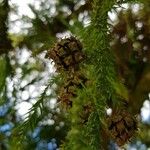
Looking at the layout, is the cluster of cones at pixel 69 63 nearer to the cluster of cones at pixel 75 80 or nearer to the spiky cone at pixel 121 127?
the cluster of cones at pixel 75 80

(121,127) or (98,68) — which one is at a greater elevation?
(98,68)

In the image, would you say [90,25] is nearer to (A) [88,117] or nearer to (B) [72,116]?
(A) [88,117]

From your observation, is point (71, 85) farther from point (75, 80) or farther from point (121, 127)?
point (121, 127)

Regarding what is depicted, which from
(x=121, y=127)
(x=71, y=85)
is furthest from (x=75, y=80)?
(x=121, y=127)

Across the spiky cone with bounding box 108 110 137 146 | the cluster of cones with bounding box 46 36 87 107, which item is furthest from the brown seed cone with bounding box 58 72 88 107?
the spiky cone with bounding box 108 110 137 146

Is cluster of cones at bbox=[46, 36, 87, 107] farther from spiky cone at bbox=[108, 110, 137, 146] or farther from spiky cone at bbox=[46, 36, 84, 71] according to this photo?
spiky cone at bbox=[108, 110, 137, 146]

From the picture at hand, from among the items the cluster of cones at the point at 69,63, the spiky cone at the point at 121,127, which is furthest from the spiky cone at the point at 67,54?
the spiky cone at the point at 121,127

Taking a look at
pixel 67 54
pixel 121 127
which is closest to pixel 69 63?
pixel 67 54
